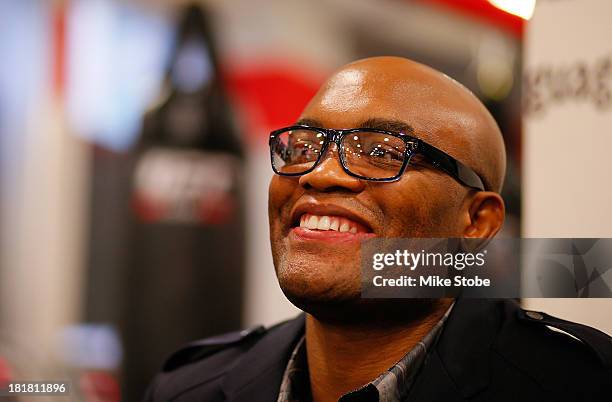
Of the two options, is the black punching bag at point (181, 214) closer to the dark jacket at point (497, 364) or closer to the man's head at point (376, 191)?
the dark jacket at point (497, 364)

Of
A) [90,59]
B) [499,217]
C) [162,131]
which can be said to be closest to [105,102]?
[90,59]

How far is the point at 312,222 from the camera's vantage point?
0.97 metres

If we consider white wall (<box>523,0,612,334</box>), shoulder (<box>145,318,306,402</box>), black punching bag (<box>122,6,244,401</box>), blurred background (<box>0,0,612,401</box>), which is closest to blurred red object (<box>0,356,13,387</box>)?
blurred background (<box>0,0,612,401</box>)

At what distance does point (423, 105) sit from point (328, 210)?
0.60 ft

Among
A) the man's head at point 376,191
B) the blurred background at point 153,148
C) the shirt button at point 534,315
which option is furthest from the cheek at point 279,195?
the blurred background at point 153,148

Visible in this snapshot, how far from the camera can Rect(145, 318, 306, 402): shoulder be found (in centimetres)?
119

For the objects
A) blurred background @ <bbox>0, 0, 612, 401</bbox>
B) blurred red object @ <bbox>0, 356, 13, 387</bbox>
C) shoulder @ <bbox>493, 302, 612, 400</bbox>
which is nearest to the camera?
shoulder @ <bbox>493, 302, 612, 400</bbox>

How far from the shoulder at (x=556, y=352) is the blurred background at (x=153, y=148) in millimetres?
1037

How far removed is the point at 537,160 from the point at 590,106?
115 millimetres

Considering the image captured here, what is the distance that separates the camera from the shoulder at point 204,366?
1.19 m

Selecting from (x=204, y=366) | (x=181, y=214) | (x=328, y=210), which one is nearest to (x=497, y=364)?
(x=328, y=210)

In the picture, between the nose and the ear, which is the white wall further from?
the nose

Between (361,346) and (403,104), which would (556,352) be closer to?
Answer: (361,346)

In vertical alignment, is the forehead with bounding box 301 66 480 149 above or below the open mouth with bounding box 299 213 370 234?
above
